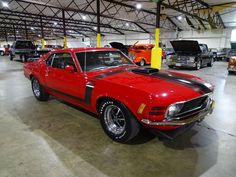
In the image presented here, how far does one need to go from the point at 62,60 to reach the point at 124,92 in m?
1.90

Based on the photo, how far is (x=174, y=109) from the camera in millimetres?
2229

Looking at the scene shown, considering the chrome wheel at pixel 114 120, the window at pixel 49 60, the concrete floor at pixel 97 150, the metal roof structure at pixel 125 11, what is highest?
the metal roof structure at pixel 125 11

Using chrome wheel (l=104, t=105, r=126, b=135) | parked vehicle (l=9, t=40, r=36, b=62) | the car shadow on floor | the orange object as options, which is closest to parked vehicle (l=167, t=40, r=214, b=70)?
the orange object

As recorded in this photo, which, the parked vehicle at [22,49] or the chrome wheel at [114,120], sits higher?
the parked vehicle at [22,49]

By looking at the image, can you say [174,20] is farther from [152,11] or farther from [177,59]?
[177,59]

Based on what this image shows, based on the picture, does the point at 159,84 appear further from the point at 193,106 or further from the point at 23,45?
the point at 23,45

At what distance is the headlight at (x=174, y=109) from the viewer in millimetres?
2197

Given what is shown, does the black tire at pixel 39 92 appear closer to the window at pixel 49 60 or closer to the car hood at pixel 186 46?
the window at pixel 49 60

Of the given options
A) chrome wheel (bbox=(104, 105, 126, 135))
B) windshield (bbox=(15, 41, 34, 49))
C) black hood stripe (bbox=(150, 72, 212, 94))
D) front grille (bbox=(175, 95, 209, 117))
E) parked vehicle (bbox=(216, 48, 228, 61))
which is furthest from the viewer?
parked vehicle (bbox=(216, 48, 228, 61))

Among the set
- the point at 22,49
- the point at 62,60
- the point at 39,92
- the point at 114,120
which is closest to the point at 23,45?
the point at 22,49

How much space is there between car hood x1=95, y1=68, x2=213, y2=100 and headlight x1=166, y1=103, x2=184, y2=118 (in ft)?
0.36

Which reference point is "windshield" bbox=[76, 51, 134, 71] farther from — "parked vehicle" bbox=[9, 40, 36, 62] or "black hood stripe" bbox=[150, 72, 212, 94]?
"parked vehicle" bbox=[9, 40, 36, 62]

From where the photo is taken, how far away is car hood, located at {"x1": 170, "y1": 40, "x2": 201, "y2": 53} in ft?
33.9

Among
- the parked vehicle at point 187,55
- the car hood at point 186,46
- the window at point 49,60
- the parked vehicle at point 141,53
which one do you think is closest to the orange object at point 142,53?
the parked vehicle at point 141,53
